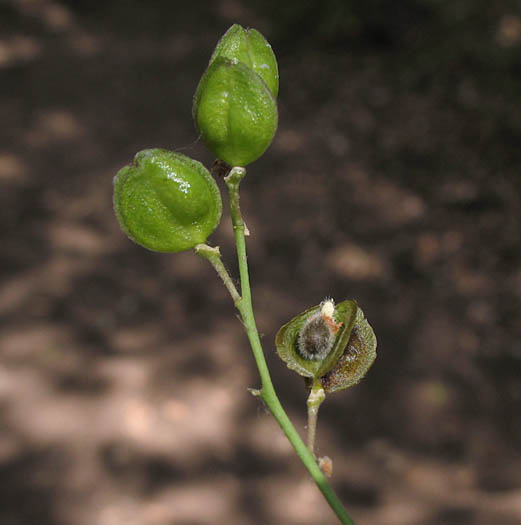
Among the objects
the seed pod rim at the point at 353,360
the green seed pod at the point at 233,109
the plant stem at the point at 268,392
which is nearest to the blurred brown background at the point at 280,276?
the seed pod rim at the point at 353,360

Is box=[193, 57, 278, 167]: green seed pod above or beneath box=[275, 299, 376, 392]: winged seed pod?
above

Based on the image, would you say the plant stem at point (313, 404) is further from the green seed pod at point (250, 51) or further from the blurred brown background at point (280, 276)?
the blurred brown background at point (280, 276)

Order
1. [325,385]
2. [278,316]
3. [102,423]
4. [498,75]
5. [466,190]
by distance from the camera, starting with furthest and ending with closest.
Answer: [498,75] < [466,190] < [278,316] < [102,423] < [325,385]

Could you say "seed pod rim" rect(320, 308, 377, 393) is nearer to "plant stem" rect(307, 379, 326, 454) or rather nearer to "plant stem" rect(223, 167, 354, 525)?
"plant stem" rect(307, 379, 326, 454)

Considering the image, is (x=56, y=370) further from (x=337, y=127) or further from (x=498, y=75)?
(x=498, y=75)

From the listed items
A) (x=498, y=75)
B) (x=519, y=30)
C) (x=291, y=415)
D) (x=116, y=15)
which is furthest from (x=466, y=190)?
(x=116, y=15)

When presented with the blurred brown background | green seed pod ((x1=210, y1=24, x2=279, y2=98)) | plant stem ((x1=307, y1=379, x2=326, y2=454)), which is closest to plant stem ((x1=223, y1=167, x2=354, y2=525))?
plant stem ((x1=307, y1=379, x2=326, y2=454))
